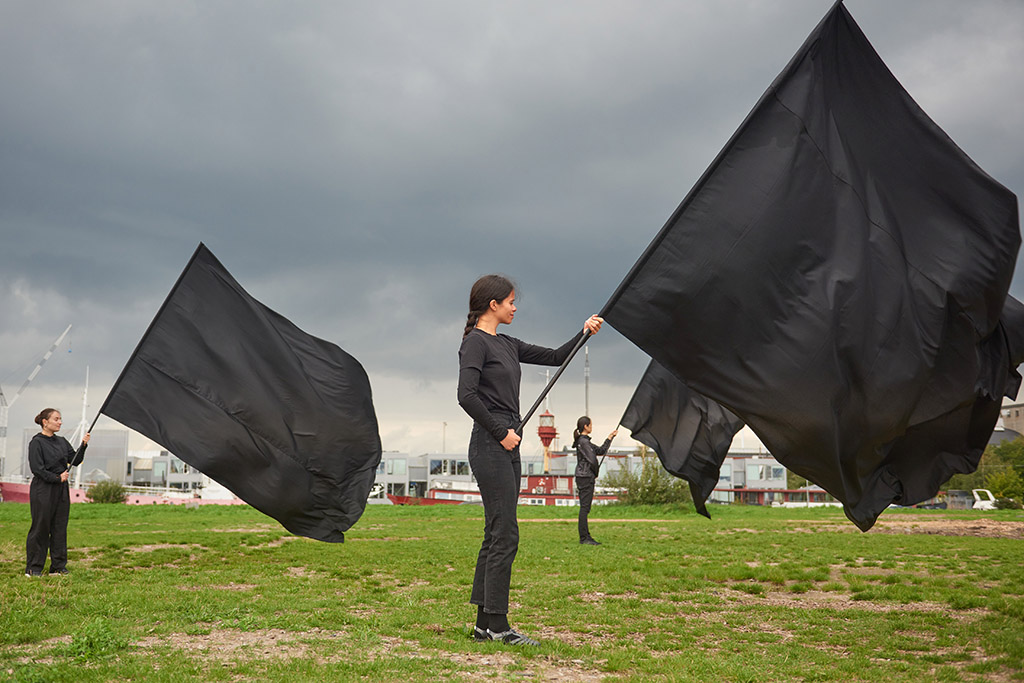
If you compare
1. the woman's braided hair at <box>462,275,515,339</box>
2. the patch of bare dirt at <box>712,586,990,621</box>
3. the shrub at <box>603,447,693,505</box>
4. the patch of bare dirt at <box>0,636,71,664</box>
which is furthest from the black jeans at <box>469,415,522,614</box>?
the shrub at <box>603,447,693,505</box>

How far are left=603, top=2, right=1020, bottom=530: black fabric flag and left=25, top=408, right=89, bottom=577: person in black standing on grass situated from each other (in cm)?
833

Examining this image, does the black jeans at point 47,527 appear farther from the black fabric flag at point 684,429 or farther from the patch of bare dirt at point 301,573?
the black fabric flag at point 684,429

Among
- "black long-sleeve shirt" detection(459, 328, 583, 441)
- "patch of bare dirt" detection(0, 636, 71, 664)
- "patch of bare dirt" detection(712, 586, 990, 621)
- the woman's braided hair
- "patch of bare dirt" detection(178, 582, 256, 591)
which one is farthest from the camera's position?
"patch of bare dirt" detection(178, 582, 256, 591)

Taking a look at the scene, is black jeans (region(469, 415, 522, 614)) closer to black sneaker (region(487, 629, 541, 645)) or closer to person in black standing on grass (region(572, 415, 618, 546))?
black sneaker (region(487, 629, 541, 645))

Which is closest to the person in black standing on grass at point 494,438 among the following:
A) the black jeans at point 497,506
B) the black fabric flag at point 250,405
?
the black jeans at point 497,506

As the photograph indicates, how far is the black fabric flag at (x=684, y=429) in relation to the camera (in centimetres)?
1162

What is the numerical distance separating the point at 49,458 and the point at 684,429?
882 cm

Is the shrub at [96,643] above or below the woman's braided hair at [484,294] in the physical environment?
below

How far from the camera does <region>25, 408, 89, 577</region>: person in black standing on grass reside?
34.7ft

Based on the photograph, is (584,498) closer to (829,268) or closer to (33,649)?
(829,268)

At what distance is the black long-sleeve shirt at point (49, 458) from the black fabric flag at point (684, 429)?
785cm

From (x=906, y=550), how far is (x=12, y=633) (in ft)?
46.9

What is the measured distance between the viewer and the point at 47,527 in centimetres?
1071

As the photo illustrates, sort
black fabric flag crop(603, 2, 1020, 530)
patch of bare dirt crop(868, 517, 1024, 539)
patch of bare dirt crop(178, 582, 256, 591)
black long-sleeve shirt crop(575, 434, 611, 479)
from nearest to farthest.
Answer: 1. black fabric flag crop(603, 2, 1020, 530)
2. patch of bare dirt crop(178, 582, 256, 591)
3. black long-sleeve shirt crop(575, 434, 611, 479)
4. patch of bare dirt crop(868, 517, 1024, 539)
